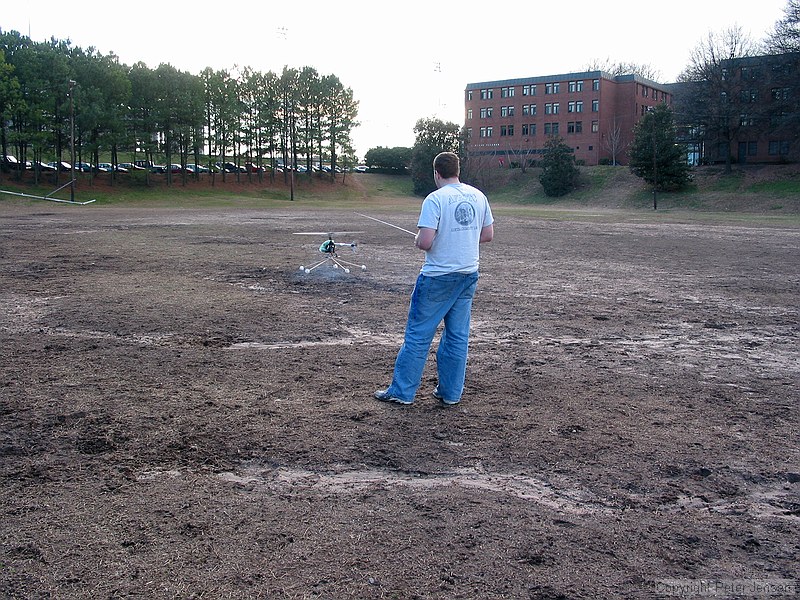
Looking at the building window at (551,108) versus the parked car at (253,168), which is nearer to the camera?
the parked car at (253,168)

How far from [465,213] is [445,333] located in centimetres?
104

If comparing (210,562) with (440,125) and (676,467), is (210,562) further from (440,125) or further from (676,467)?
(440,125)

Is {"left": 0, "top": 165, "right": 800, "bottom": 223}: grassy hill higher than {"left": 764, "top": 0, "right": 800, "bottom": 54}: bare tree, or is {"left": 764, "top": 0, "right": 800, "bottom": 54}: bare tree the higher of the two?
{"left": 764, "top": 0, "right": 800, "bottom": 54}: bare tree

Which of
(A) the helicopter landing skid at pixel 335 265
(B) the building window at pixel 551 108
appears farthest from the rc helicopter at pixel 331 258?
(B) the building window at pixel 551 108

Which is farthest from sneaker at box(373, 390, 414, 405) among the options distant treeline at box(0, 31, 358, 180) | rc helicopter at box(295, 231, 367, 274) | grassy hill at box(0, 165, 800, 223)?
distant treeline at box(0, 31, 358, 180)

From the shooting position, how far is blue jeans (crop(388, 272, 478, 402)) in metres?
6.11

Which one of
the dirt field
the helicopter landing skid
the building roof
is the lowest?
the dirt field

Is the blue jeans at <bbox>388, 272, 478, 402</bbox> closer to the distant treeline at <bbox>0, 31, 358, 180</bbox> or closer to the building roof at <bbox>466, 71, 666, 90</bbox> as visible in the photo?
the distant treeline at <bbox>0, 31, 358, 180</bbox>

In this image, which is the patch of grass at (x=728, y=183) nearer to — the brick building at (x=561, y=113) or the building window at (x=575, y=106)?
the brick building at (x=561, y=113)

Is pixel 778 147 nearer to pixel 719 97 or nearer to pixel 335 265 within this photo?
pixel 719 97

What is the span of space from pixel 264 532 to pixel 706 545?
2335mm

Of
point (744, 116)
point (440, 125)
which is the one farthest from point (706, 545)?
point (440, 125)

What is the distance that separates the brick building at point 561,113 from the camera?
8450cm

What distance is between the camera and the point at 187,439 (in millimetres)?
5281
